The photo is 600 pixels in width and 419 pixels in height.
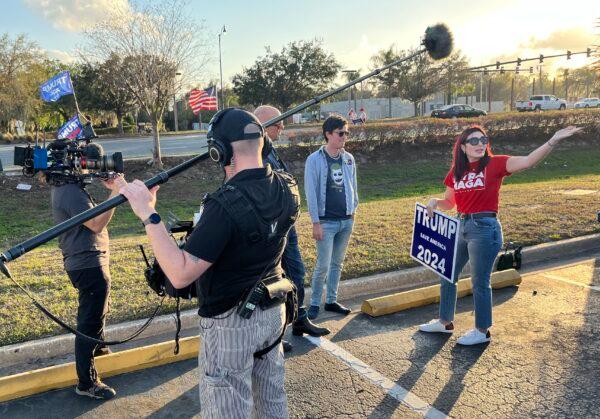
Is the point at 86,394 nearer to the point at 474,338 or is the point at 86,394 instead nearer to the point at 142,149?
the point at 474,338

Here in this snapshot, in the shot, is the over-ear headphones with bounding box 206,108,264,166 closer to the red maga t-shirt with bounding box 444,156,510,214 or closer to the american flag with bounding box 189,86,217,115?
the red maga t-shirt with bounding box 444,156,510,214

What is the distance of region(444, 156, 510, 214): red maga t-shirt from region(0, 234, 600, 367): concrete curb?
198cm

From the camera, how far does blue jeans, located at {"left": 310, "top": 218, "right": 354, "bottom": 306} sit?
189 inches

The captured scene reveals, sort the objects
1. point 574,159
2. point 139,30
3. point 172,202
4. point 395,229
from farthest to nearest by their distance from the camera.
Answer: point 574,159
point 139,30
point 172,202
point 395,229

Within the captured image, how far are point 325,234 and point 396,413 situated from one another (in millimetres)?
1848

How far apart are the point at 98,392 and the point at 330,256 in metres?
2.32

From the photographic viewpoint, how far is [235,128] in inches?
83.7

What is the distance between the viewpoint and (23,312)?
4852mm

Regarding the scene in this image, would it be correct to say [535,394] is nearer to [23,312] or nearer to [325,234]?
[325,234]

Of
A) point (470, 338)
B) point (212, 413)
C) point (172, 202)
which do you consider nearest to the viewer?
point (212, 413)

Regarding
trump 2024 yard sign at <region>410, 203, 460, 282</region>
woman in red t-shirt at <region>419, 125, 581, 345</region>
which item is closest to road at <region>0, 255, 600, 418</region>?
woman in red t-shirt at <region>419, 125, 581, 345</region>

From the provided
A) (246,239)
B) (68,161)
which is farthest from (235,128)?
(68,161)

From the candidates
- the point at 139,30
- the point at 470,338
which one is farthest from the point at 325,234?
the point at 139,30

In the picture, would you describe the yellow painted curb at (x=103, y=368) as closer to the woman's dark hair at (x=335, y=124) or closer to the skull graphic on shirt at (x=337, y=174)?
the skull graphic on shirt at (x=337, y=174)
